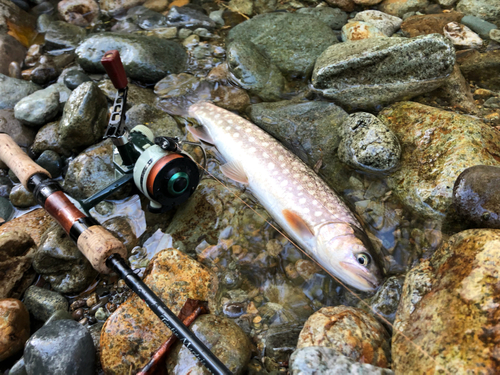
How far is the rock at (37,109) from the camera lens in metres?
4.55

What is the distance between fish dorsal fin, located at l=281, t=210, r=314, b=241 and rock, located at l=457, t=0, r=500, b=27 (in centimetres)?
480

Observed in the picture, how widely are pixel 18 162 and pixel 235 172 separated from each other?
84.4 inches

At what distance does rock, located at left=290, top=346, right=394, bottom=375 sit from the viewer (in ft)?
7.31

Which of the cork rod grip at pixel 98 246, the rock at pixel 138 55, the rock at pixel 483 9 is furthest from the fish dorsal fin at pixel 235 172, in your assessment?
the rock at pixel 483 9

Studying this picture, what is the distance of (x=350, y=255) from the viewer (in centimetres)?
305

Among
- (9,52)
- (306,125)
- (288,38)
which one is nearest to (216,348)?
(306,125)

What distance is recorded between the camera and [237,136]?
13.2ft

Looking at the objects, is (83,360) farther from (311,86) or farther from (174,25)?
(174,25)

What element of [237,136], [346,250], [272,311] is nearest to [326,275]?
[346,250]

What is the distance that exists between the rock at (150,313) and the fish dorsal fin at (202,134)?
163 cm

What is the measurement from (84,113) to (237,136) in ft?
6.08

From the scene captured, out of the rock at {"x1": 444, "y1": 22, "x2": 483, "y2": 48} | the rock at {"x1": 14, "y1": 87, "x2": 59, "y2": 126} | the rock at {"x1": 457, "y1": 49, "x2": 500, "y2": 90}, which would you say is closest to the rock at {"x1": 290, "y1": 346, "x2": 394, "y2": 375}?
the rock at {"x1": 457, "y1": 49, "x2": 500, "y2": 90}

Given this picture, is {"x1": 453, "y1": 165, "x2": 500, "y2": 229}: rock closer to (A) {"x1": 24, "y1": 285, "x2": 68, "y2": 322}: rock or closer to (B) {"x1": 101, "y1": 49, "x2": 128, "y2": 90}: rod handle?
(B) {"x1": 101, "y1": 49, "x2": 128, "y2": 90}: rod handle

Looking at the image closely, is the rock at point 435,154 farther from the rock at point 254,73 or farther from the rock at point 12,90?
the rock at point 12,90
